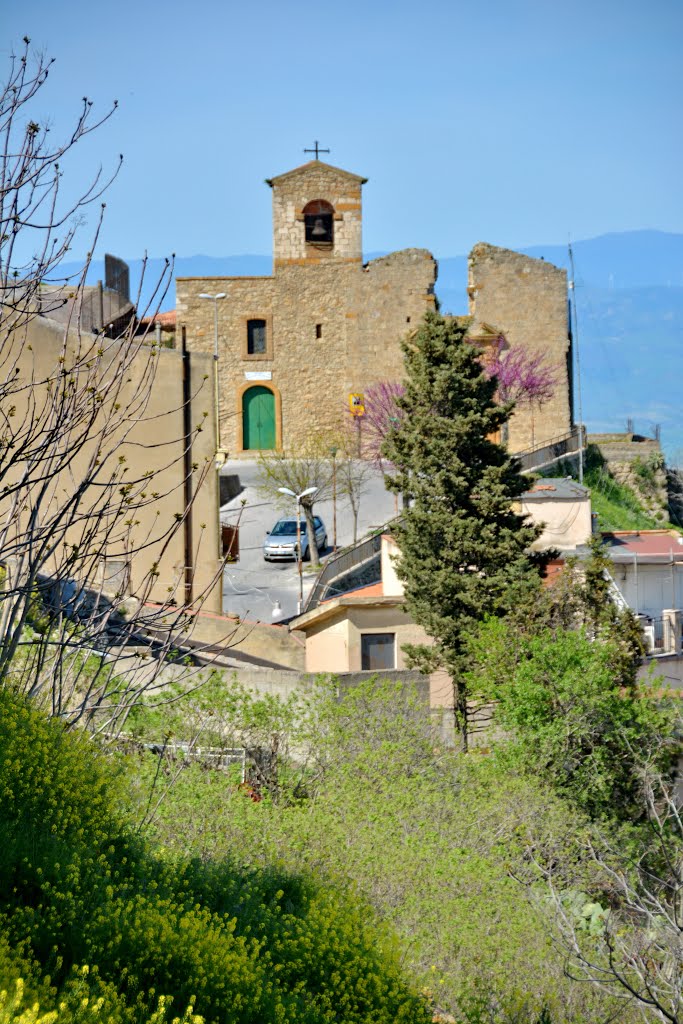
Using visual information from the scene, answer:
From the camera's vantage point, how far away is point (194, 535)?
63.8ft

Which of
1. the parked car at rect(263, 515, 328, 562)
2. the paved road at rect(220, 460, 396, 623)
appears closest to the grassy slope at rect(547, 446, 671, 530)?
the paved road at rect(220, 460, 396, 623)

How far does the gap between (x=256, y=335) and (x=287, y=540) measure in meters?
17.7

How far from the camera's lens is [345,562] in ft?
93.2

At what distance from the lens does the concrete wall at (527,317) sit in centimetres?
4750

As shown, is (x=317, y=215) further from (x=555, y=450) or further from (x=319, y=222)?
(x=555, y=450)

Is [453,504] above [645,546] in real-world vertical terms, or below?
above

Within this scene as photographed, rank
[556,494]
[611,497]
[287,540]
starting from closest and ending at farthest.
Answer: [556,494], [287,540], [611,497]

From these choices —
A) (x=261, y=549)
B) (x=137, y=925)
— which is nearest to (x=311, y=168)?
(x=261, y=549)

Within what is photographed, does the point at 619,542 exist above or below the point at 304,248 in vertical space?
below

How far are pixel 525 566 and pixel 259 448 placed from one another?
26535 mm

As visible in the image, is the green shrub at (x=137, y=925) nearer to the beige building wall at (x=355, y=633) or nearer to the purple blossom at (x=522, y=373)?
the beige building wall at (x=355, y=633)

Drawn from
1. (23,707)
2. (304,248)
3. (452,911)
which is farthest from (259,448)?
(23,707)

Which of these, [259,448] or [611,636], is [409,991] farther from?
[259,448]

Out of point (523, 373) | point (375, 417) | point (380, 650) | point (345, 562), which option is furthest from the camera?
point (523, 373)
